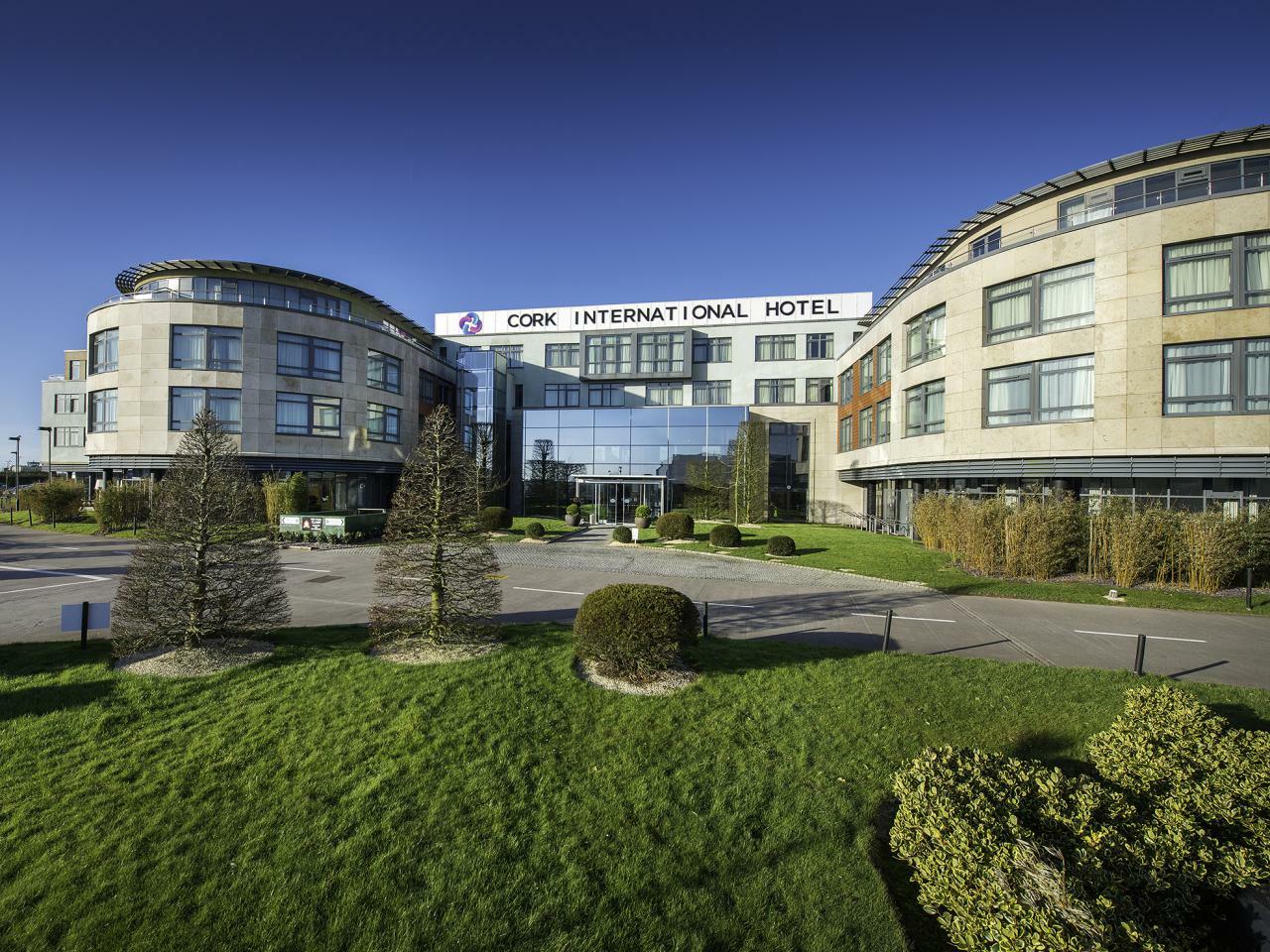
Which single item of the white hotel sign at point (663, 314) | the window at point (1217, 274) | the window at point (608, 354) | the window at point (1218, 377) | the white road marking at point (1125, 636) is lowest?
the white road marking at point (1125, 636)

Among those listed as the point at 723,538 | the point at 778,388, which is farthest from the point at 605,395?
the point at 723,538

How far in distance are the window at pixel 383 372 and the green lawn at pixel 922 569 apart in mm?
23162

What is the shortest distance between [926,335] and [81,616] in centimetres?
3134

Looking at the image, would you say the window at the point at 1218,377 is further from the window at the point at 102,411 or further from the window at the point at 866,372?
the window at the point at 102,411

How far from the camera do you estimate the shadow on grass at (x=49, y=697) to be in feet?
23.1

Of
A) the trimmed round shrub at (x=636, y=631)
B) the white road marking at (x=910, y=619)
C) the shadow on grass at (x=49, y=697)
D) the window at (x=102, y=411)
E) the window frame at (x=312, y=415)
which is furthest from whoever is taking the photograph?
the window frame at (x=312, y=415)

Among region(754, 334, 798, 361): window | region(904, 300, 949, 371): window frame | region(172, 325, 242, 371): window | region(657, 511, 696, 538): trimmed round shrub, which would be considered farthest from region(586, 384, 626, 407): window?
region(172, 325, 242, 371): window

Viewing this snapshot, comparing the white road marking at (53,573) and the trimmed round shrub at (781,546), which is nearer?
the white road marking at (53,573)

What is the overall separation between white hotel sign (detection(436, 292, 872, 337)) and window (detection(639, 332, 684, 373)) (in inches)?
80.1

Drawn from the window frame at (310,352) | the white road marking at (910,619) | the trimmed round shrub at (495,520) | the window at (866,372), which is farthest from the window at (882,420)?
the window frame at (310,352)

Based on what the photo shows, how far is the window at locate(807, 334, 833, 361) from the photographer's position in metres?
46.2

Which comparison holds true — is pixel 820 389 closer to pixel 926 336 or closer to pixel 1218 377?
pixel 926 336

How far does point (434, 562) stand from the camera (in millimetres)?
9500

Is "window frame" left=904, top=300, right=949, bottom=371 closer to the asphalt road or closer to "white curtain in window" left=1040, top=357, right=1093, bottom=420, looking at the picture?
"white curtain in window" left=1040, top=357, right=1093, bottom=420
